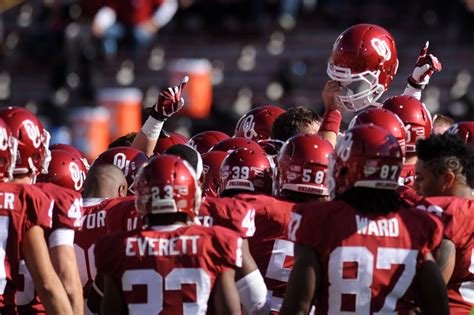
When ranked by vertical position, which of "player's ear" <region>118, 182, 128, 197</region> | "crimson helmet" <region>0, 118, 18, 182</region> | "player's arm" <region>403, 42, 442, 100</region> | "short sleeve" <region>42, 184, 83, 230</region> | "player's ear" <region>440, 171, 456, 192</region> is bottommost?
"player's ear" <region>118, 182, 128, 197</region>

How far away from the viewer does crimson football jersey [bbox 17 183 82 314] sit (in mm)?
5504

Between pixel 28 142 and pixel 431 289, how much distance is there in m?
1.89

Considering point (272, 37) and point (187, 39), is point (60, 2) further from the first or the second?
point (272, 37)

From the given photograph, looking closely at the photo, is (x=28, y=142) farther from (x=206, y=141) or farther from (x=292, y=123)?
(x=206, y=141)

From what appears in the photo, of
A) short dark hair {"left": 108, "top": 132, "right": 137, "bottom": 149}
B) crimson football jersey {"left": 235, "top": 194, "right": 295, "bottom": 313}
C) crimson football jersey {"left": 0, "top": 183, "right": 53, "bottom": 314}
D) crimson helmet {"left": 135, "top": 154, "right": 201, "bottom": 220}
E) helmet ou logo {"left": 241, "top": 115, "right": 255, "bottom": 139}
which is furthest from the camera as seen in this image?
helmet ou logo {"left": 241, "top": 115, "right": 255, "bottom": 139}

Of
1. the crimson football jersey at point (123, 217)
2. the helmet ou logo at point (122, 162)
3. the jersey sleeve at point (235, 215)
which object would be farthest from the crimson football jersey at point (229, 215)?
the helmet ou logo at point (122, 162)

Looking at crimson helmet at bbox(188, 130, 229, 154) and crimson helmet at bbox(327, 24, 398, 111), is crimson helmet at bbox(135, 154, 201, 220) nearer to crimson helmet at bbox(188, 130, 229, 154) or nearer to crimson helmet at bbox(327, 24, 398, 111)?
crimson helmet at bbox(327, 24, 398, 111)

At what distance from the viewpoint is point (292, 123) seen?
7.68m

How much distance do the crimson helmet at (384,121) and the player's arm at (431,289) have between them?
141cm

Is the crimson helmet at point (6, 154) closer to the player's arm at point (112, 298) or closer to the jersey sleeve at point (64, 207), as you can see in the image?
the jersey sleeve at point (64, 207)

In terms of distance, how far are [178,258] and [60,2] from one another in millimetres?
14671

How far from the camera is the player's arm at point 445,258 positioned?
5.54m

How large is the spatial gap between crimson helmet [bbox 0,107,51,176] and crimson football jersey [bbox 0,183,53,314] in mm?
300

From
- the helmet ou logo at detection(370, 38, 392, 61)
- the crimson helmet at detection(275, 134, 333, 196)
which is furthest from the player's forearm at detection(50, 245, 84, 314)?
the helmet ou logo at detection(370, 38, 392, 61)
